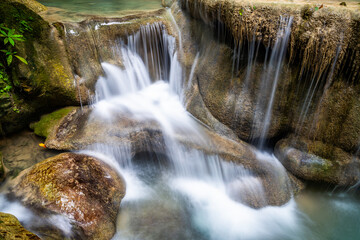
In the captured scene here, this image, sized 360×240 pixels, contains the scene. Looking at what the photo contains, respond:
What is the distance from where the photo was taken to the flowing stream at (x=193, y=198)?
13.1 feet

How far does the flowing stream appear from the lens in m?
4.00

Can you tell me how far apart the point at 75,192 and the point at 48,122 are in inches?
80.4

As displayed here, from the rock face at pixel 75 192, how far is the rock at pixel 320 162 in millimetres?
3492

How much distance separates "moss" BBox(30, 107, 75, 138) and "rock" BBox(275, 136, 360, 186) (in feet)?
16.0

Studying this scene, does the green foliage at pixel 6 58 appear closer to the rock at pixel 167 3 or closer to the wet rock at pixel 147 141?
the wet rock at pixel 147 141

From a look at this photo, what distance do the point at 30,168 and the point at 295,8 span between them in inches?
208

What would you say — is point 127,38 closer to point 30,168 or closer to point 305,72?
point 30,168

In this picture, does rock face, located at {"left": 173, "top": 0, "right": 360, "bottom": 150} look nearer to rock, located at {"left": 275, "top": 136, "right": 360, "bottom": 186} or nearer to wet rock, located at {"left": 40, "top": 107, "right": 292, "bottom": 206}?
rock, located at {"left": 275, "top": 136, "right": 360, "bottom": 186}

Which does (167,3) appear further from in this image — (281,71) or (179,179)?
(179,179)

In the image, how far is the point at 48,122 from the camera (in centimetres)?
491

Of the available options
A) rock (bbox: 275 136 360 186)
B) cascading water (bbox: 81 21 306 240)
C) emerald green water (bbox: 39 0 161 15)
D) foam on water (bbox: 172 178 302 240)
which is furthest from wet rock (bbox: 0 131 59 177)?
rock (bbox: 275 136 360 186)

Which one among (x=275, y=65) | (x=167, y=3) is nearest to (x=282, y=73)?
(x=275, y=65)

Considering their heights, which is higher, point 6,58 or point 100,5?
point 100,5

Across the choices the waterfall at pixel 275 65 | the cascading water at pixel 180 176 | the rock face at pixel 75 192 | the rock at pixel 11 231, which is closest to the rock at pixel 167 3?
the cascading water at pixel 180 176
